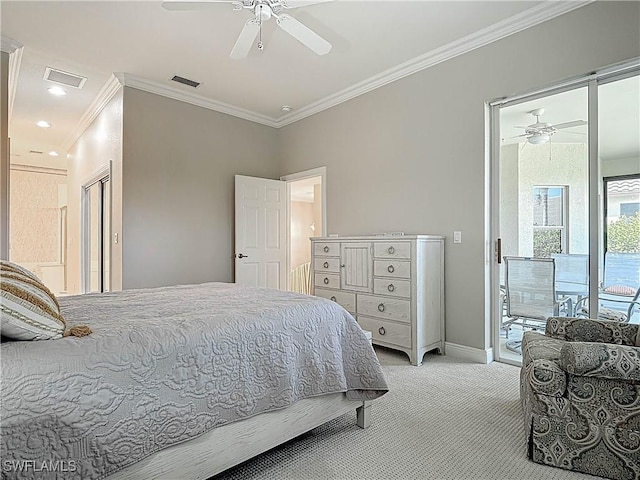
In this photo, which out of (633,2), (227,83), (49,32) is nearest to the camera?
(633,2)

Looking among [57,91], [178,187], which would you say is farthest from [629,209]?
[57,91]

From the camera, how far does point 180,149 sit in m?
4.27

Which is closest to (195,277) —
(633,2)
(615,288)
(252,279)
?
(252,279)

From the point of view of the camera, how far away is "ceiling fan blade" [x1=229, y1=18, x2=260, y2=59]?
2378 millimetres

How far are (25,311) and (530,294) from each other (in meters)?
3.38

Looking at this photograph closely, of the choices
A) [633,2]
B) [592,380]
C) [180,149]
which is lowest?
[592,380]

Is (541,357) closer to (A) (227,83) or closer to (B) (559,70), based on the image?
(B) (559,70)

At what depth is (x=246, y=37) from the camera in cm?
247

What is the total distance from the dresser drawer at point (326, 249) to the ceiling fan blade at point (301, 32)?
1893 mm

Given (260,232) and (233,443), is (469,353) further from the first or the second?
(260,232)

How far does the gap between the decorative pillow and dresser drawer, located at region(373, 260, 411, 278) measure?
1.45 meters

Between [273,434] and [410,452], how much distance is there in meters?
0.71

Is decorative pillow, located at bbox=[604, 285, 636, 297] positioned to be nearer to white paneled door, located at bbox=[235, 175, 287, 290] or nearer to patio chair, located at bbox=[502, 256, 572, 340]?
patio chair, located at bbox=[502, 256, 572, 340]

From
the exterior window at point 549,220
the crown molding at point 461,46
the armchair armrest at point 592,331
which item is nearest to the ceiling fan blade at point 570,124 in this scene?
the exterior window at point 549,220
